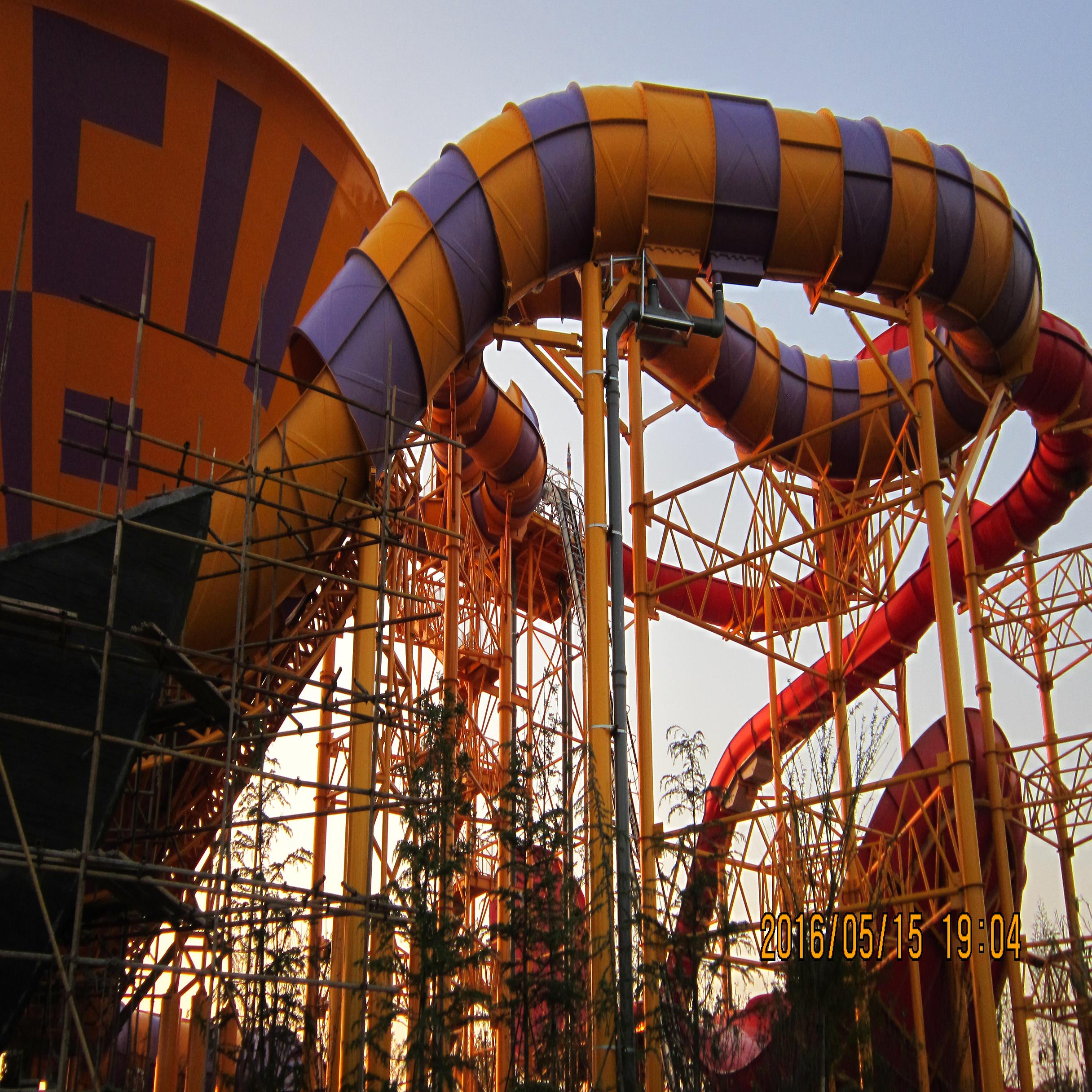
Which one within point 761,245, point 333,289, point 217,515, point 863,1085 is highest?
point 761,245

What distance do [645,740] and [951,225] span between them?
605cm

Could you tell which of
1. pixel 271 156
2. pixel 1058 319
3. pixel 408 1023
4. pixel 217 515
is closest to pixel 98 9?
pixel 271 156

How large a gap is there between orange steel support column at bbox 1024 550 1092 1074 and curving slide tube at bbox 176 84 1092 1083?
13.5 ft

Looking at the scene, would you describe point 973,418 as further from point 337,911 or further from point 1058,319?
point 337,911

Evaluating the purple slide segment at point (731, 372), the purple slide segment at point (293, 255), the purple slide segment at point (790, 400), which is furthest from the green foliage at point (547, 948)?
the purple slide segment at point (790, 400)

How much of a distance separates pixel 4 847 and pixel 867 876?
8523 millimetres

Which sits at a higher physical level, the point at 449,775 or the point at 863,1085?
the point at 449,775

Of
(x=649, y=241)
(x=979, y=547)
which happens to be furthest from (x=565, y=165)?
(x=979, y=547)

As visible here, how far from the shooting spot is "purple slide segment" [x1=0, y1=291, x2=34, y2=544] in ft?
36.9

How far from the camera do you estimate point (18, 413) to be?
37.1ft

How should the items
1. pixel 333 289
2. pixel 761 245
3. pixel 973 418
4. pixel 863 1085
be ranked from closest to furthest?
1. pixel 863 1085
2. pixel 333 289
3. pixel 761 245
4. pixel 973 418

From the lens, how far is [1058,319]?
1745cm
